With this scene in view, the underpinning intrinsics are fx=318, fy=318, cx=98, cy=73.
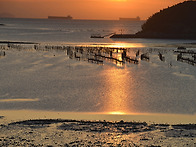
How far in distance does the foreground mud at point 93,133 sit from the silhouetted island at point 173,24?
476 feet

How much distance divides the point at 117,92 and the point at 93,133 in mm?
14707

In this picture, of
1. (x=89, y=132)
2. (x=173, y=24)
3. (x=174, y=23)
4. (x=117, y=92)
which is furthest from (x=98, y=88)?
(x=174, y=23)

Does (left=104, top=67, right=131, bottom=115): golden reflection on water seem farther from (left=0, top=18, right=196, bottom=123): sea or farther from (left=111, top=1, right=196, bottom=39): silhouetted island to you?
(left=111, top=1, right=196, bottom=39): silhouetted island

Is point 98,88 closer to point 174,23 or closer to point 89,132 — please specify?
point 89,132

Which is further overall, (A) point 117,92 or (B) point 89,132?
(A) point 117,92

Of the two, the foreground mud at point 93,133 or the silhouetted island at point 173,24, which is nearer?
the foreground mud at point 93,133

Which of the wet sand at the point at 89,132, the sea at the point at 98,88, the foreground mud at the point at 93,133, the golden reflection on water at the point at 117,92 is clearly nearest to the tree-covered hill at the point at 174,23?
the sea at the point at 98,88

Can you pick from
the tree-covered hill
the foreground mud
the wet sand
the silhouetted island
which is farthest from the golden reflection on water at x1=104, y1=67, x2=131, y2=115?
the tree-covered hill

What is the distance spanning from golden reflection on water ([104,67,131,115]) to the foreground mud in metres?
4.66

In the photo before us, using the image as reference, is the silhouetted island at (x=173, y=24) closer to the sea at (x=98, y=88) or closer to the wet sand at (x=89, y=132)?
the sea at (x=98, y=88)

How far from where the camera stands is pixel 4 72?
44.9 meters

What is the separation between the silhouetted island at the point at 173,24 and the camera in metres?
163

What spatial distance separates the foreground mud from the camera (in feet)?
57.6

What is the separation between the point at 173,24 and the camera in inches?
6668
